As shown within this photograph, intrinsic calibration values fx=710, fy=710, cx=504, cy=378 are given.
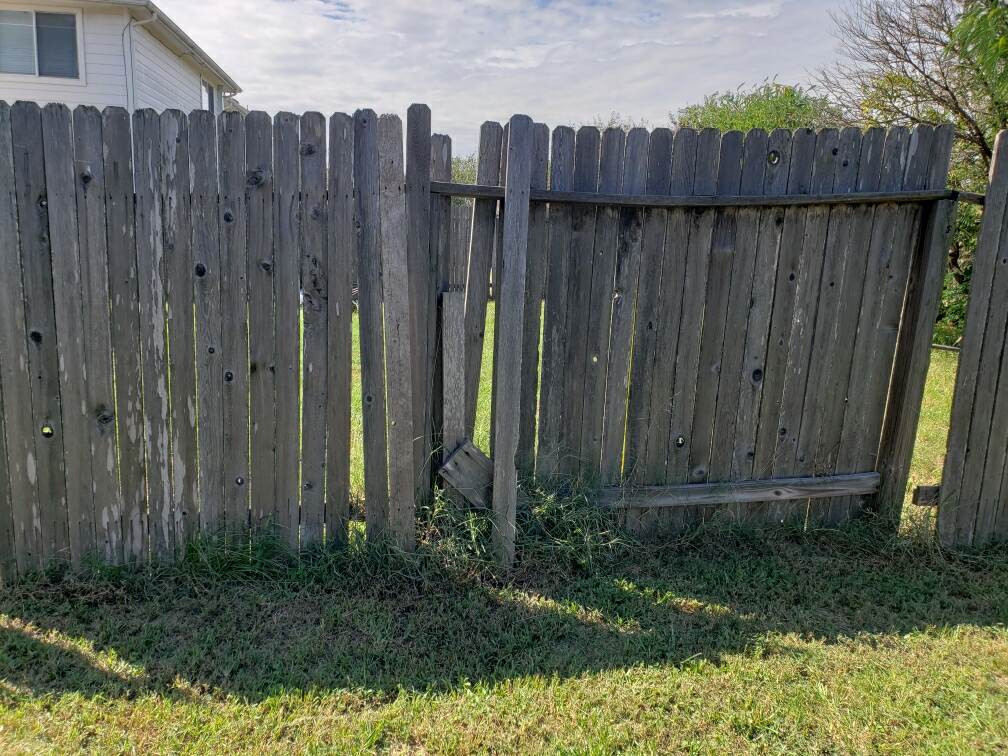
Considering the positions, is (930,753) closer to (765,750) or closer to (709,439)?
(765,750)

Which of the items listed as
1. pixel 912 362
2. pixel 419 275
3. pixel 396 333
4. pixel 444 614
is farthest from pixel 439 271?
pixel 912 362

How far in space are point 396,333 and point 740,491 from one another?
2.15m

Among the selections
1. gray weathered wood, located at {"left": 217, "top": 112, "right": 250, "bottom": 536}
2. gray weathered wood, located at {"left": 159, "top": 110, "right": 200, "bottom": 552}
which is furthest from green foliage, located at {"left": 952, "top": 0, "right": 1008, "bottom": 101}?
gray weathered wood, located at {"left": 159, "top": 110, "right": 200, "bottom": 552}

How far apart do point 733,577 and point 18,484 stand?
11.5 ft

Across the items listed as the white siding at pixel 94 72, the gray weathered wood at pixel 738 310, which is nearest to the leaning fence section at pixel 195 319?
the gray weathered wood at pixel 738 310

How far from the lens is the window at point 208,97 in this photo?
18000mm

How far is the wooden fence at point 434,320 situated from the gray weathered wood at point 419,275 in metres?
0.01

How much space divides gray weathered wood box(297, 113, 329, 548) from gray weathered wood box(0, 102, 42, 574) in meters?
1.21

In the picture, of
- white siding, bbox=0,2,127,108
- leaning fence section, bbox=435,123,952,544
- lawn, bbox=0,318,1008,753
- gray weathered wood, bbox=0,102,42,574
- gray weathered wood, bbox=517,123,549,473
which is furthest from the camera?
white siding, bbox=0,2,127,108

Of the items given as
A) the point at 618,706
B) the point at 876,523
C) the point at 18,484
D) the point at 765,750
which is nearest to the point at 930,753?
the point at 765,750

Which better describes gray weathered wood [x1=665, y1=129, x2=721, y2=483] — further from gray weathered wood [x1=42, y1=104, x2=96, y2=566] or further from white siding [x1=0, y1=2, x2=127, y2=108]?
white siding [x1=0, y1=2, x2=127, y2=108]

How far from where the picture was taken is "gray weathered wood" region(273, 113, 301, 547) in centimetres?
329

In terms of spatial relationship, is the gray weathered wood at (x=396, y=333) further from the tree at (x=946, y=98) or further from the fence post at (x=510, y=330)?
the tree at (x=946, y=98)

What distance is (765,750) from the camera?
2.43 meters
